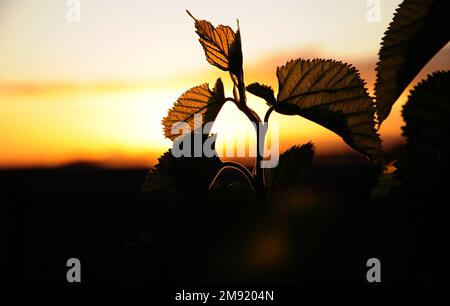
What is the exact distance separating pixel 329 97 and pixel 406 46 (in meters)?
0.13

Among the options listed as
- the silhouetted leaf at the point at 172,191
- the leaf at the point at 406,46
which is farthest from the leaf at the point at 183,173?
the leaf at the point at 406,46

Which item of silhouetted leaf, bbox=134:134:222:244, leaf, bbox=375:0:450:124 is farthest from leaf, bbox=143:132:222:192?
leaf, bbox=375:0:450:124

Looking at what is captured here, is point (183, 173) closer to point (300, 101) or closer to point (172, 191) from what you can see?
point (172, 191)

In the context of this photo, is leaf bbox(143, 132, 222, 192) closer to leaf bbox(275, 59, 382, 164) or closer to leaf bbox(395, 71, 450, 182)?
leaf bbox(275, 59, 382, 164)

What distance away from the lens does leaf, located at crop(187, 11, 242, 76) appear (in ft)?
2.05

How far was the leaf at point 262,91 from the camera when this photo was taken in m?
0.63

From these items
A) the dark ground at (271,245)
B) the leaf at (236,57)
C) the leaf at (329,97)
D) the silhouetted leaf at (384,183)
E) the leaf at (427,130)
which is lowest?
the dark ground at (271,245)

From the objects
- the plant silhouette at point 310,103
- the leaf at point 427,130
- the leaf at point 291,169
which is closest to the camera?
the leaf at point 427,130

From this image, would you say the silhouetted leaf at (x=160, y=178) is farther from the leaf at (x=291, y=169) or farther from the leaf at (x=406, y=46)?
the leaf at (x=406, y=46)

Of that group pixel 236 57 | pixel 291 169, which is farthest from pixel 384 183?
pixel 236 57

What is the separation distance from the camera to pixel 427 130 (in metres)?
0.40

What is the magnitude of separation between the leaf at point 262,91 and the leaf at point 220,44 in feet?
0.08
